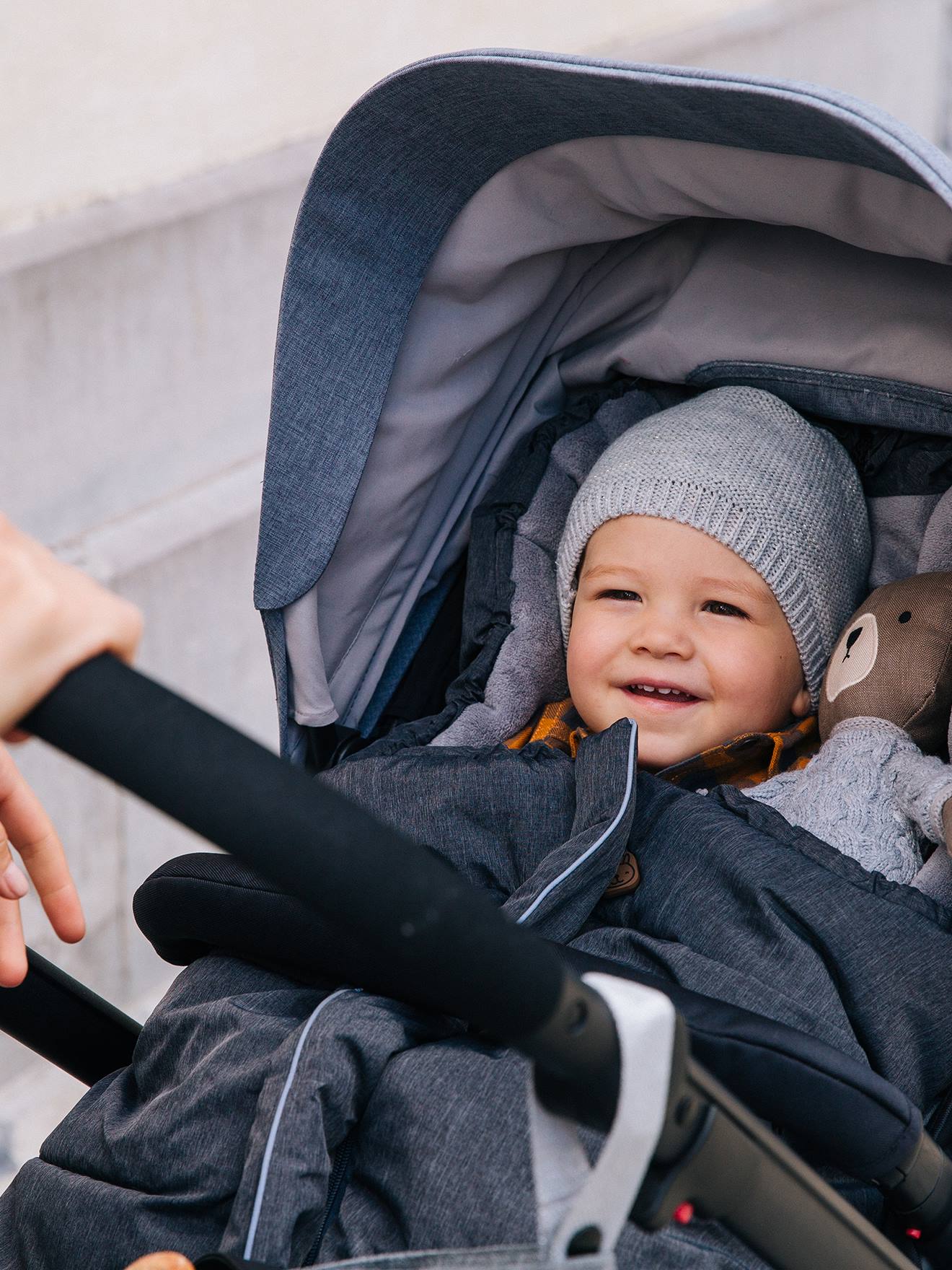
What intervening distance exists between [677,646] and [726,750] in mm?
108

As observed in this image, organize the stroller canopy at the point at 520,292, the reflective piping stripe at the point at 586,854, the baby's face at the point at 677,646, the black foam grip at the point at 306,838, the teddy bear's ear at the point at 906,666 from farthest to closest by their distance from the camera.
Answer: the baby's face at the point at 677,646 → the teddy bear's ear at the point at 906,666 → the stroller canopy at the point at 520,292 → the reflective piping stripe at the point at 586,854 → the black foam grip at the point at 306,838

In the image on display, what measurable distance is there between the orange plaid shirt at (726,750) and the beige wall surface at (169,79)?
1.16 m

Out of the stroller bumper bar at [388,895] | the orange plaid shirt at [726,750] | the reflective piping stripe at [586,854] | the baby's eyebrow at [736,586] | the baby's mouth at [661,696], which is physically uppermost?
the stroller bumper bar at [388,895]

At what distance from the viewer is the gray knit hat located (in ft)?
4.22

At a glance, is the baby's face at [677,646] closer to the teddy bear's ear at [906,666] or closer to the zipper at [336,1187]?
the teddy bear's ear at [906,666]

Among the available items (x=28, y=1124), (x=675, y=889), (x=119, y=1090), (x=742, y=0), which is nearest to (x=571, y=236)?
(x=675, y=889)

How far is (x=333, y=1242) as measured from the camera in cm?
78

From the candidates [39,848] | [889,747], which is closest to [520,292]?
[889,747]

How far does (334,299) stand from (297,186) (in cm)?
137

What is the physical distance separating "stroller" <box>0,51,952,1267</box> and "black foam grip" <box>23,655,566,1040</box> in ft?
0.55

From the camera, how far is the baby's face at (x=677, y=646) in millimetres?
1262

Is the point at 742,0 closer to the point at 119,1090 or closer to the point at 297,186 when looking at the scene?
the point at 297,186

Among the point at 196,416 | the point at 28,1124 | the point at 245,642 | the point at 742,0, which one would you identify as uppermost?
the point at 742,0

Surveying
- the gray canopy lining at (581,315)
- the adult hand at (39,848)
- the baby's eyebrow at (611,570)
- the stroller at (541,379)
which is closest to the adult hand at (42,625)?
the adult hand at (39,848)
